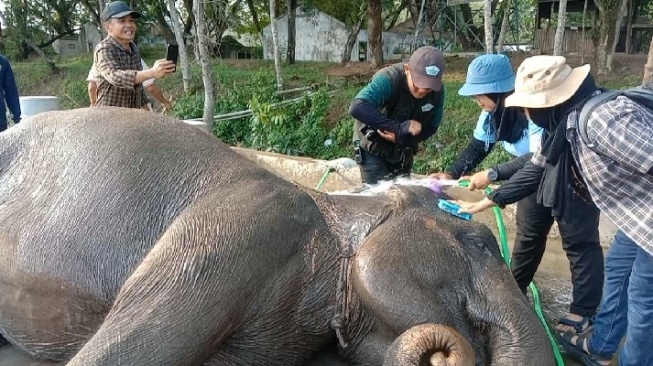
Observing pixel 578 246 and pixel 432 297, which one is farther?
pixel 578 246

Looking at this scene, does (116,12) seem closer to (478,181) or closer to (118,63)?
(118,63)

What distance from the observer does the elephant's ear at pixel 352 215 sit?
9.15ft

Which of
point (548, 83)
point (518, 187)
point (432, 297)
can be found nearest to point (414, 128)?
point (518, 187)

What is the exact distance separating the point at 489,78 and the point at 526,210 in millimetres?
910

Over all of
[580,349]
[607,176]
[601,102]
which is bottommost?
[580,349]

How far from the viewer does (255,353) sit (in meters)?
2.61

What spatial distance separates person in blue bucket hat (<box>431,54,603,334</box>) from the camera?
3637 mm

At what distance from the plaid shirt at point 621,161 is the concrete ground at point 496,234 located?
1.10 metres

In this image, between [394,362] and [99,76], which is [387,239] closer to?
[394,362]

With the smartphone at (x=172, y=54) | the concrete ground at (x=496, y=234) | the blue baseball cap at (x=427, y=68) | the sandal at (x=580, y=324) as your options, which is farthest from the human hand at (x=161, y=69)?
the sandal at (x=580, y=324)

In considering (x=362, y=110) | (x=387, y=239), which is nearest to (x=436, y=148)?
(x=362, y=110)

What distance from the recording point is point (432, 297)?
2531 mm

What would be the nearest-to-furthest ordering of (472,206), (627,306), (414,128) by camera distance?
(472,206)
(627,306)
(414,128)

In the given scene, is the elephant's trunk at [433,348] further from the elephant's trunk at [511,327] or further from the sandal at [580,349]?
the sandal at [580,349]
